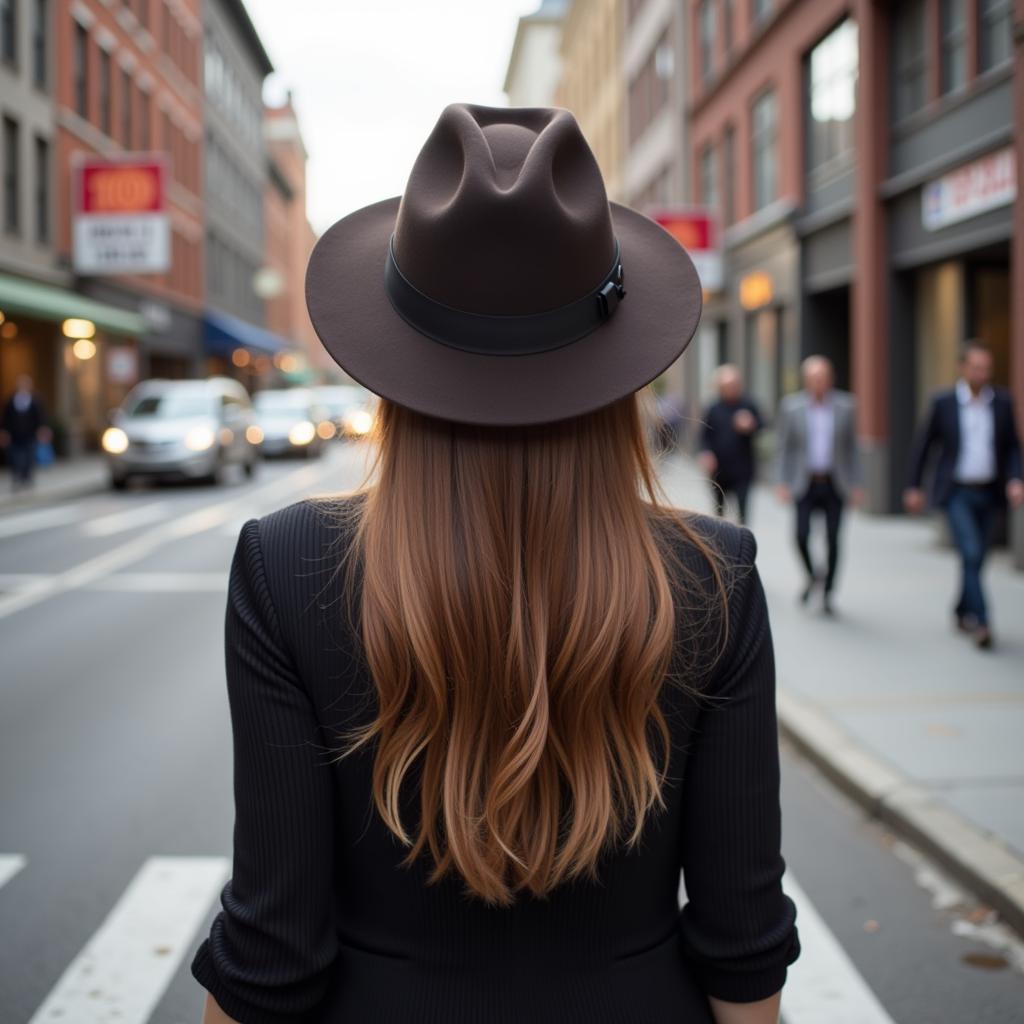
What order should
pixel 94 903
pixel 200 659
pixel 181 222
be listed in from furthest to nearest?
pixel 181 222 < pixel 200 659 < pixel 94 903

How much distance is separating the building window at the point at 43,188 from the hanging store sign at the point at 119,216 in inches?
24.6

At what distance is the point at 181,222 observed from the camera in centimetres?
4453

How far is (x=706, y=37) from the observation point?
93.0 ft

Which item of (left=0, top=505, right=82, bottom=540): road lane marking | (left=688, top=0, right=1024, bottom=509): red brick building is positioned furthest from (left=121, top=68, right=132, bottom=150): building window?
(left=0, top=505, right=82, bottom=540): road lane marking

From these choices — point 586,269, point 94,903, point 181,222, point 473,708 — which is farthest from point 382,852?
point 181,222

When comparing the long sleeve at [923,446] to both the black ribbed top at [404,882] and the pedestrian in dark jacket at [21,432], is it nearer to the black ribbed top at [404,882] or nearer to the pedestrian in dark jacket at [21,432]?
the black ribbed top at [404,882]

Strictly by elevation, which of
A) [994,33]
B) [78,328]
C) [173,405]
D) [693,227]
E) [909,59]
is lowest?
[173,405]

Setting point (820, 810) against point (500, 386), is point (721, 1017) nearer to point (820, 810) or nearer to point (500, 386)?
point (500, 386)

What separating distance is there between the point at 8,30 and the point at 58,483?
10280 millimetres

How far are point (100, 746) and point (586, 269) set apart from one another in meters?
5.51

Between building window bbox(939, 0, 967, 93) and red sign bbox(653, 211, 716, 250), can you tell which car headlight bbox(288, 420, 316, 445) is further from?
building window bbox(939, 0, 967, 93)

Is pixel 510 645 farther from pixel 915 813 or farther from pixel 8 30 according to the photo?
pixel 8 30

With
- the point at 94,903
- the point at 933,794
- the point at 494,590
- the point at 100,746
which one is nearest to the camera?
the point at 494,590

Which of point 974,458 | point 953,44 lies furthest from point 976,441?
point 953,44
